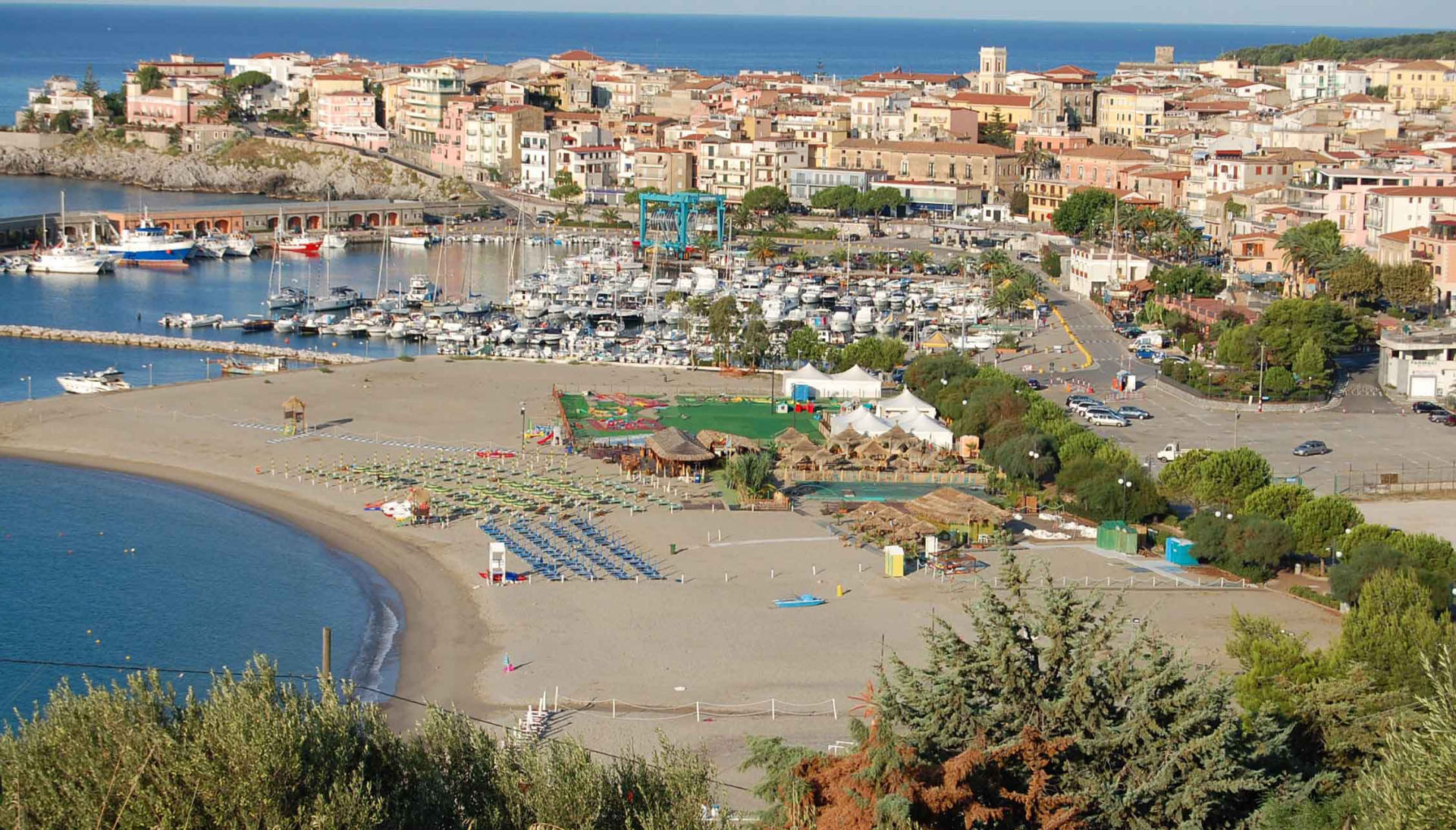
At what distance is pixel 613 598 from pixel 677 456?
594 centimetres

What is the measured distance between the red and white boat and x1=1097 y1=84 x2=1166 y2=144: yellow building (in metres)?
31.9

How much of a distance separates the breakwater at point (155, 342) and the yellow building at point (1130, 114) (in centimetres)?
4142

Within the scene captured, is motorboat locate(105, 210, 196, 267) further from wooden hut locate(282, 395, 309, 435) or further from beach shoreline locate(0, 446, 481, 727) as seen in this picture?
beach shoreline locate(0, 446, 481, 727)

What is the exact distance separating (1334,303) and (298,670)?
23.6 meters

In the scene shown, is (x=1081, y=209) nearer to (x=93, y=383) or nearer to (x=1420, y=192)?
(x=1420, y=192)

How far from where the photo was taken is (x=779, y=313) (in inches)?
1630

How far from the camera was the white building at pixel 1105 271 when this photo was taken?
145 ft

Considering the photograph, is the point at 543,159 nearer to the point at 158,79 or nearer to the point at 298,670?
the point at 158,79

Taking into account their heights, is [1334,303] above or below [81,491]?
above

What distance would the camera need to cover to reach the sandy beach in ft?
52.8

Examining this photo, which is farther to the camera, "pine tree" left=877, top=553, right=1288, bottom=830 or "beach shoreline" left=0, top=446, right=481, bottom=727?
"beach shoreline" left=0, top=446, right=481, bottom=727

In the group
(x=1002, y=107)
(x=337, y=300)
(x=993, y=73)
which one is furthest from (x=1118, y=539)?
(x=993, y=73)

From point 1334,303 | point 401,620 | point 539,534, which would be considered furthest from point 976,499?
point 1334,303

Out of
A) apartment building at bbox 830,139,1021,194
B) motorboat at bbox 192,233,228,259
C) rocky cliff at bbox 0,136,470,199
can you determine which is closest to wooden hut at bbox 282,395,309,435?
motorboat at bbox 192,233,228,259
